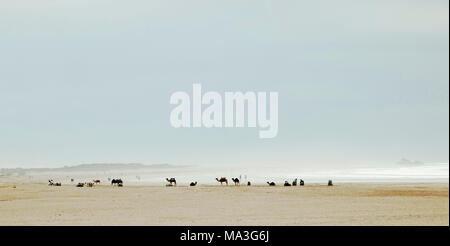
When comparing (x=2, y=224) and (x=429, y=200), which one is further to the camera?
(x=429, y=200)

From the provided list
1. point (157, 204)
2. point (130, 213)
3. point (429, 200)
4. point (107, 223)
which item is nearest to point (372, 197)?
point (429, 200)

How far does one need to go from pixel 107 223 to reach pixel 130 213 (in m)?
3.80

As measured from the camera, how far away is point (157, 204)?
110ft

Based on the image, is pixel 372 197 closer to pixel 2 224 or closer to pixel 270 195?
pixel 270 195

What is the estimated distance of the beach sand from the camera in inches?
1016

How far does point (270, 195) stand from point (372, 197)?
619cm

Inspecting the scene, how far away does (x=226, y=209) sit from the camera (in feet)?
99.2

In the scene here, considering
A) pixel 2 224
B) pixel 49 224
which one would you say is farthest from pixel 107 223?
pixel 2 224

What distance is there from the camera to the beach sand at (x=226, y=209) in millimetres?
25797

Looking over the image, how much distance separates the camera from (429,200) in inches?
1394
